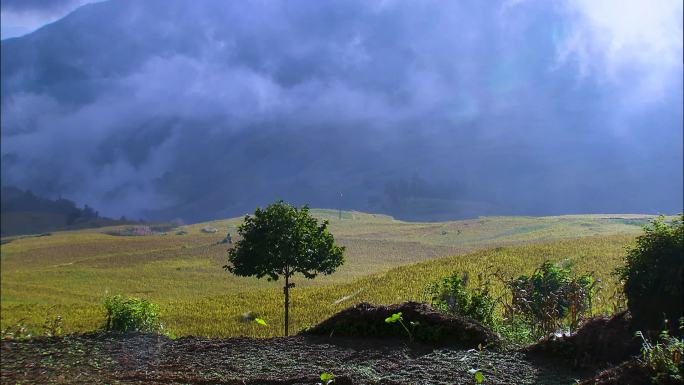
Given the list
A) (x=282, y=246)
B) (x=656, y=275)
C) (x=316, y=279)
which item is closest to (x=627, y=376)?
(x=656, y=275)

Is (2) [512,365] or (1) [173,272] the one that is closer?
(2) [512,365]

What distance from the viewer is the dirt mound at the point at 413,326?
7289mm

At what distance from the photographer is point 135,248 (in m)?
26.6

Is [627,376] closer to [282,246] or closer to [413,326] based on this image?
[413,326]

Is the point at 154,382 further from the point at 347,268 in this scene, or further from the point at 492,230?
the point at 492,230

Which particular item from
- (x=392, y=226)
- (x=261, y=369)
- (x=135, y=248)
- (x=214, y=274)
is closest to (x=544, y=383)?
(x=261, y=369)

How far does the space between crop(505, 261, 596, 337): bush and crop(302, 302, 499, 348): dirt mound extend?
1429 mm

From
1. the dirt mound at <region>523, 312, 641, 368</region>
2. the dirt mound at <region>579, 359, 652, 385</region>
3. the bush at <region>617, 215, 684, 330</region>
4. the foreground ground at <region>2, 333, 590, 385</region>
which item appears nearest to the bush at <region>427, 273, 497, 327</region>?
the foreground ground at <region>2, 333, 590, 385</region>

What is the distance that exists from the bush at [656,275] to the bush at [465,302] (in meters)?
2.56

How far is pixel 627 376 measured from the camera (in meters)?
4.86

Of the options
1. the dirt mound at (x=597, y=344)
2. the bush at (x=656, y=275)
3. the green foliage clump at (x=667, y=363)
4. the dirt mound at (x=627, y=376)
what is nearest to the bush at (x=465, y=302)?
the dirt mound at (x=597, y=344)

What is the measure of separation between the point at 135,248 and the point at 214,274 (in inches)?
380

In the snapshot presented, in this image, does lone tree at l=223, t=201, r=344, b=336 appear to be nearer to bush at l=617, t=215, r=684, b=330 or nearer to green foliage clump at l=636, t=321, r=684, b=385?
bush at l=617, t=215, r=684, b=330

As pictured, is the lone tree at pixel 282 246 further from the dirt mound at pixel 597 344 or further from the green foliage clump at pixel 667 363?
the green foliage clump at pixel 667 363
